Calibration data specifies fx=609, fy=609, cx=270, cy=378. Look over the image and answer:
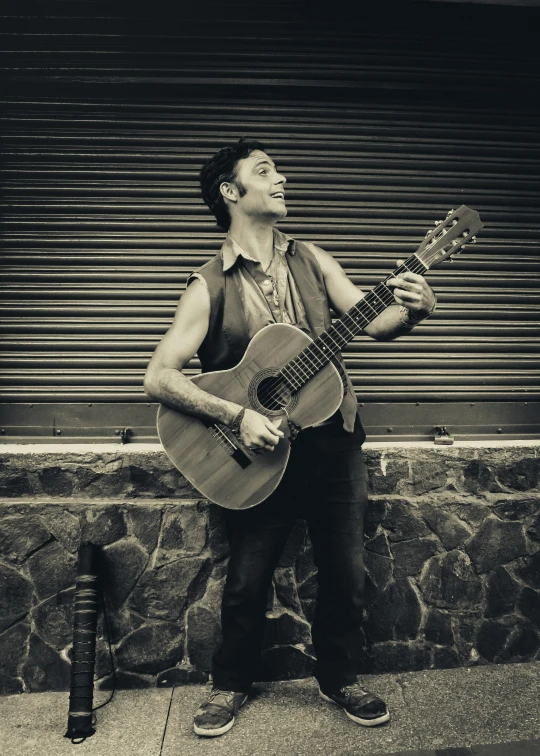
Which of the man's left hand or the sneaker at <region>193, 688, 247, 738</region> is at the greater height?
the man's left hand

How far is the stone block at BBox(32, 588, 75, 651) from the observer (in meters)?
3.48

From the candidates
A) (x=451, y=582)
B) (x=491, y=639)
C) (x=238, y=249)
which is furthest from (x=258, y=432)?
(x=491, y=639)

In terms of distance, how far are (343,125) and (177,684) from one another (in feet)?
12.0

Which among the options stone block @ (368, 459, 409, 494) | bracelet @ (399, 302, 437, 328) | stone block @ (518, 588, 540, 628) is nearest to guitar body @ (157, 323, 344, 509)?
bracelet @ (399, 302, 437, 328)

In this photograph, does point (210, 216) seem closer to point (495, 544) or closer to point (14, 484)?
point (14, 484)

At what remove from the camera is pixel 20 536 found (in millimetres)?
3506

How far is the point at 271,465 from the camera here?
9.50 ft

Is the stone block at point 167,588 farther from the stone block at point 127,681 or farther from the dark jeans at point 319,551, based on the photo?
the dark jeans at point 319,551

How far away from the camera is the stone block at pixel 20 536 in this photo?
11.5 ft

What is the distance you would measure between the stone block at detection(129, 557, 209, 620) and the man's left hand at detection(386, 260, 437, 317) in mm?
1908

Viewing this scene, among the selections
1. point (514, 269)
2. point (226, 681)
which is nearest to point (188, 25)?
point (514, 269)

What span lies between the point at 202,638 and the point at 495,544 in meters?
1.84

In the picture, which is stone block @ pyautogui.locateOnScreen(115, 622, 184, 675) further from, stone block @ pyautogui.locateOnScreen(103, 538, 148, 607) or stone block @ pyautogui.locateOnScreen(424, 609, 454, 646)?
stone block @ pyautogui.locateOnScreen(424, 609, 454, 646)

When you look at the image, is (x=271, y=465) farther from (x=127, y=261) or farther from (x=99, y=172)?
(x=99, y=172)
